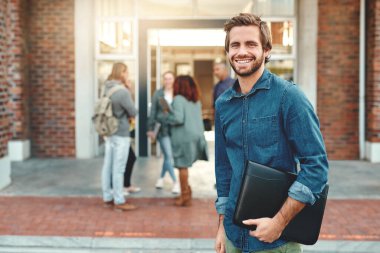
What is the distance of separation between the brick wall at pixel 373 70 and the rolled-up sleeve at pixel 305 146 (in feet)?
31.6

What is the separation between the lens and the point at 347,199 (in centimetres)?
841

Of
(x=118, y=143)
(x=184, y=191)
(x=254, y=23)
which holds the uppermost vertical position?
(x=254, y=23)

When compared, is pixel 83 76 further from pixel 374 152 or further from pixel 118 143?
pixel 374 152

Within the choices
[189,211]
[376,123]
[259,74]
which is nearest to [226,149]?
[259,74]

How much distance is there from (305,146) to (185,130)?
5377mm

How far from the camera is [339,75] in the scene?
1212cm

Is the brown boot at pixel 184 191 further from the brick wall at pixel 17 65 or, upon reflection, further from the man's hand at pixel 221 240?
the brick wall at pixel 17 65

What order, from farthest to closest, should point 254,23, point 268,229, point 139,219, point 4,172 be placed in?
point 4,172
point 139,219
point 254,23
point 268,229

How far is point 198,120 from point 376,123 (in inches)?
201

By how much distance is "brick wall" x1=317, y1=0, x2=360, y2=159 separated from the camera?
1203 cm

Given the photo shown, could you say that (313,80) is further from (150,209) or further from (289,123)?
Result: (289,123)

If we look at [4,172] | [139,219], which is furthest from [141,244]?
[4,172]

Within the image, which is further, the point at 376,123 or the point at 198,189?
the point at 376,123

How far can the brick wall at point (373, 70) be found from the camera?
11555 mm
